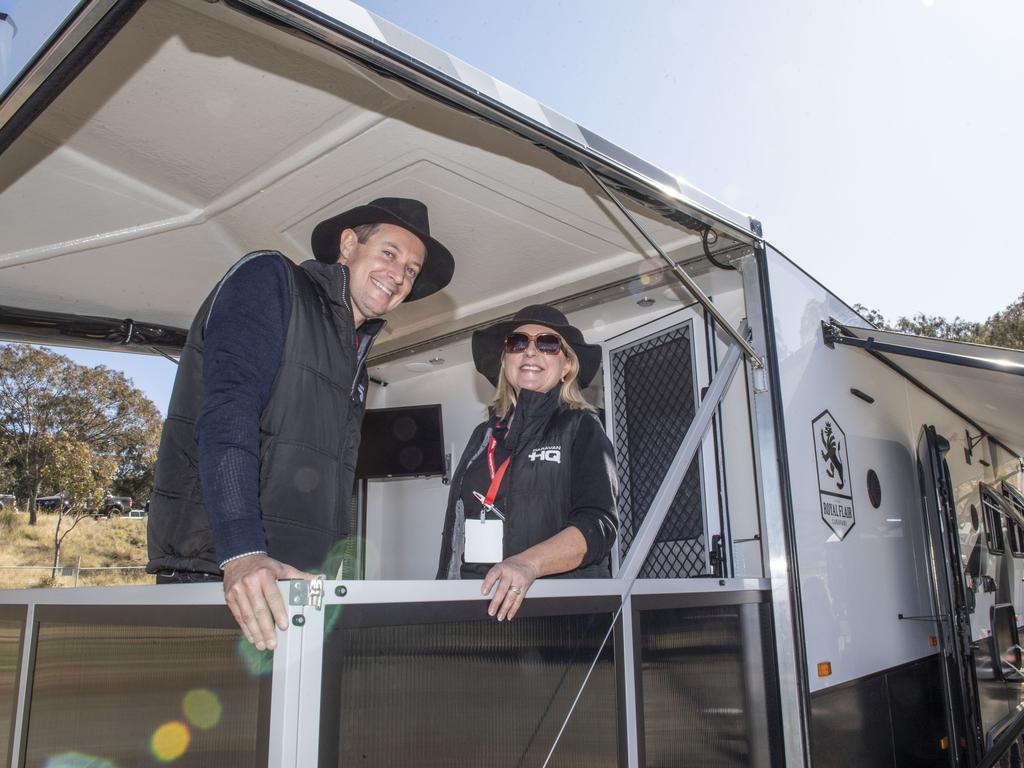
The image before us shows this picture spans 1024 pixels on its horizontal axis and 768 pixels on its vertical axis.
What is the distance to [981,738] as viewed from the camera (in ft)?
12.1

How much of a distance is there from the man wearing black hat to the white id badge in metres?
0.41

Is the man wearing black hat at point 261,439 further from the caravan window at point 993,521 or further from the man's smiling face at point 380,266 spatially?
the caravan window at point 993,521

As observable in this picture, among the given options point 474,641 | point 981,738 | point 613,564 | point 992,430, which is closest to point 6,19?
point 474,641

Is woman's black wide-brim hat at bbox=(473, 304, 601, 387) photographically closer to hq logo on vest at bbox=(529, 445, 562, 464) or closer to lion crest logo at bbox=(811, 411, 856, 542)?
hq logo on vest at bbox=(529, 445, 562, 464)

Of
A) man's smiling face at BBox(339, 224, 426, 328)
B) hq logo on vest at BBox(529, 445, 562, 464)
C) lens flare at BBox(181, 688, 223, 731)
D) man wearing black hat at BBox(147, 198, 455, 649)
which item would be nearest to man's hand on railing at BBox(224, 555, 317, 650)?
man wearing black hat at BBox(147, 198, 455, 649)

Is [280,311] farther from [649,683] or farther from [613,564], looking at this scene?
[613,564]

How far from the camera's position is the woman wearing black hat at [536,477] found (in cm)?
194

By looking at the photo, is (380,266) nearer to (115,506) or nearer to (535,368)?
(535,368)

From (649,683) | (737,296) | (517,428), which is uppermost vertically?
(737,296)

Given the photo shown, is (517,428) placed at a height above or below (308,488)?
above

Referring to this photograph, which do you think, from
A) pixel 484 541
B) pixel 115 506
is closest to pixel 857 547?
pixel 484 541

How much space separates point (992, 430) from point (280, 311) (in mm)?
5741

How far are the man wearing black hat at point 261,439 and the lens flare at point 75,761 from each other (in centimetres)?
41

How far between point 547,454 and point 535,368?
0.40 meters
